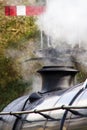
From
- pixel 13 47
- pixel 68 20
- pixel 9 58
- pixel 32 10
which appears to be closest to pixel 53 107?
pixel 68 20

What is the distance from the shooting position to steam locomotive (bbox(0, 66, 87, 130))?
4256 mm

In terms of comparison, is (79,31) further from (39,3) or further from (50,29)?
(39,3)

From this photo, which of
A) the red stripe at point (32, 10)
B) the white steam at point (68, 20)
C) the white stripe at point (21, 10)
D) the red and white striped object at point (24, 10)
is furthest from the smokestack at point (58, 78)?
the white stripe at point (21, 10)

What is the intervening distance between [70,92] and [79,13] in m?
2.34

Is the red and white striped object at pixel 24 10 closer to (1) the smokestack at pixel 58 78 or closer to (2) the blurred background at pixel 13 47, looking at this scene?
(2) the blurred background at pixel 13 47

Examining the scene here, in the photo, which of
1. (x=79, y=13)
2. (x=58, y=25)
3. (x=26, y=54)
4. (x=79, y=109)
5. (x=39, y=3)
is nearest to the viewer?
(x=79, y=109)

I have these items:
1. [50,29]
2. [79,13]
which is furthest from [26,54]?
[79,13]

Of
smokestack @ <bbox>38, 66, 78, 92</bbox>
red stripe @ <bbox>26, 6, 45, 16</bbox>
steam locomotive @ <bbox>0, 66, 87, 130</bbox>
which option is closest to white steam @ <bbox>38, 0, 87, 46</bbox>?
smokestack @ <bbox>38, 66, 78, 92</bbox>

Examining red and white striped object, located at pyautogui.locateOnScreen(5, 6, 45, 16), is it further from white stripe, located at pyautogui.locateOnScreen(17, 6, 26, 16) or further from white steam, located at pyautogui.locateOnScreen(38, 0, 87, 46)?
white steam, located at pyautogui.locateOnScreen(38, 0, 87, 46)

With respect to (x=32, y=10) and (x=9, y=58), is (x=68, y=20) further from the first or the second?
(x=9, y=58)

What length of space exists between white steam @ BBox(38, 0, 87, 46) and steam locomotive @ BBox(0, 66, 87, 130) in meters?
0.56

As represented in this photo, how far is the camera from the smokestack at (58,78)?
6.57m

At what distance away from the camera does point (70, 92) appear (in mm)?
5027

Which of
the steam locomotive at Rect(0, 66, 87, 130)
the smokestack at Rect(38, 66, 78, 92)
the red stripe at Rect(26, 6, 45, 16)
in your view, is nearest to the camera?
the steam locomotive at Rect(0, 66, 87, 130)
